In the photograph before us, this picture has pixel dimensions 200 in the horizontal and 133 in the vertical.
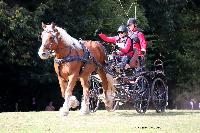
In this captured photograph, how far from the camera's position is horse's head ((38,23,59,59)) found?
13258 mm

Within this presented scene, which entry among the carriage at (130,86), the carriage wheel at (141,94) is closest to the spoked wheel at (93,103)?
the carriage at (130,86)

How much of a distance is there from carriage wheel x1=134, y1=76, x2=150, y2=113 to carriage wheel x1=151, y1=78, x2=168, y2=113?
34 centimetres

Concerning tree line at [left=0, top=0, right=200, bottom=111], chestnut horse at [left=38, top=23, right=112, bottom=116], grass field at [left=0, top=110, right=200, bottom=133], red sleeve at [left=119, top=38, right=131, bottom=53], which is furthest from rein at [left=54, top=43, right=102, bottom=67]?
tree line at [left=0, top=0, right=200, bottom=111]

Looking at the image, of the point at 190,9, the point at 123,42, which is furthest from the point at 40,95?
the point at 123,42

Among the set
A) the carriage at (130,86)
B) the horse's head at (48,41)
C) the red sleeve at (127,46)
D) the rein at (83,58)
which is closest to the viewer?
the horse's head at (48,41)

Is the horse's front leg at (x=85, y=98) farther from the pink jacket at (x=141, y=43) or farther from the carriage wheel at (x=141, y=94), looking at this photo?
the pink jacket at (x=141, y=43)

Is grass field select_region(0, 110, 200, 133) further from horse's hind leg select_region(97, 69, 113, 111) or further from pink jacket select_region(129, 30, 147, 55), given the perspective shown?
pink jacket select_region(129, 30, 147, 55)

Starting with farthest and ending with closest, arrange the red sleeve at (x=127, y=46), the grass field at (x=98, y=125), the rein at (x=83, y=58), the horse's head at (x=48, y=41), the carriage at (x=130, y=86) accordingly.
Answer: the carriage at (x=130, y=86), the red sleeve at (x=127, y=46), the rein at (x=83, y=58), the horse's head at (x=48, y=41), the grass field at (x=98, y=125)

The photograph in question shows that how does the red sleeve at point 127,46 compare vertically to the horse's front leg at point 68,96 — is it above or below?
above

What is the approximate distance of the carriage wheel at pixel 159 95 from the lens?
51.9ft

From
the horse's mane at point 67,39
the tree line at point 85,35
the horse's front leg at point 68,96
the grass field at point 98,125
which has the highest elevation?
the tree line at point 85,35

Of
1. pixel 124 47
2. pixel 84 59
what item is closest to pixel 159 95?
pixel 124 47

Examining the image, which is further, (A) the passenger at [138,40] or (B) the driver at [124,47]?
(A) the passenger at [138,40]

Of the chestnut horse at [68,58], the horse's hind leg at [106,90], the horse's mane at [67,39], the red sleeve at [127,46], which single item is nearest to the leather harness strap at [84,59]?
the chestnut horse at [68,58]
